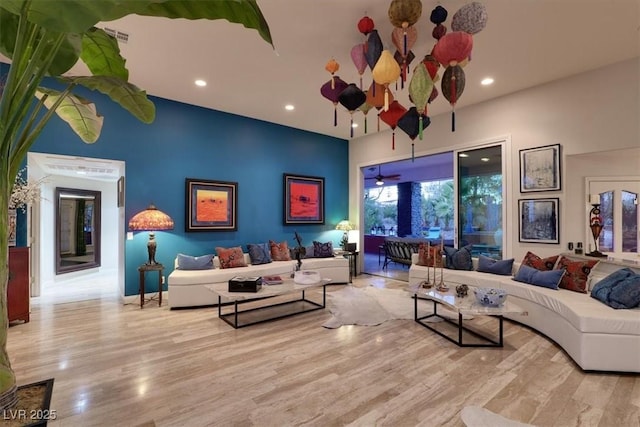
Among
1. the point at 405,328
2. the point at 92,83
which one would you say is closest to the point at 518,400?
the point at 405,328

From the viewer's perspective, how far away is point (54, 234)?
6.66 m

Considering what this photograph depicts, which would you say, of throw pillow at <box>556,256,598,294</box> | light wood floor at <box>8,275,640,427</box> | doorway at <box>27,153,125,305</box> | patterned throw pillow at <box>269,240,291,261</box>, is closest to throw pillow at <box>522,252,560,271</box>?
throw pillow at <box>556,256,598,294</box>

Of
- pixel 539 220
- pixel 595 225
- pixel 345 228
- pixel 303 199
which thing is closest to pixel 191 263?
pixel 303 199

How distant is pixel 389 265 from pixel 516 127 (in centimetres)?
501

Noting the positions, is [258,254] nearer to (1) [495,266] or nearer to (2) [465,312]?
(2) [465,312]

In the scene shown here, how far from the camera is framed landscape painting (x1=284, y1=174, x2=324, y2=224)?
6656 mm

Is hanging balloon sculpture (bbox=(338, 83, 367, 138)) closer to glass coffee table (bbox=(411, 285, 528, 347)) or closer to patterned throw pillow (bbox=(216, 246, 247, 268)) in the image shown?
glass coffee table (bbox=(411, 285, 528, 347))

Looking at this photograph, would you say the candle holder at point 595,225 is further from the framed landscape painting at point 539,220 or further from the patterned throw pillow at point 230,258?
the patterned throw pillow at point 230,258

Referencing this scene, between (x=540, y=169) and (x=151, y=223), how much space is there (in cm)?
594

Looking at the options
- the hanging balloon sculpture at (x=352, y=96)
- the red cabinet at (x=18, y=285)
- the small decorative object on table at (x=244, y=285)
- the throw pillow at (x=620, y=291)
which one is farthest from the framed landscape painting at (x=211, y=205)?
the throw pillow at (x=620, y=291)

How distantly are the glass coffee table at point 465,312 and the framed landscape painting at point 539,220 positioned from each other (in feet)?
5.36

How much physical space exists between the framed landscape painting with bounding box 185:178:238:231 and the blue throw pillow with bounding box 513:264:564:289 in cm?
486

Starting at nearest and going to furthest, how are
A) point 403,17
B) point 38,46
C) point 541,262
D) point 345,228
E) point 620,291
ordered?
point 38,46, point 403,17, point 620,291, point 541,262, point 345,228

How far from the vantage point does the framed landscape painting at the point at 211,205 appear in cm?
539
